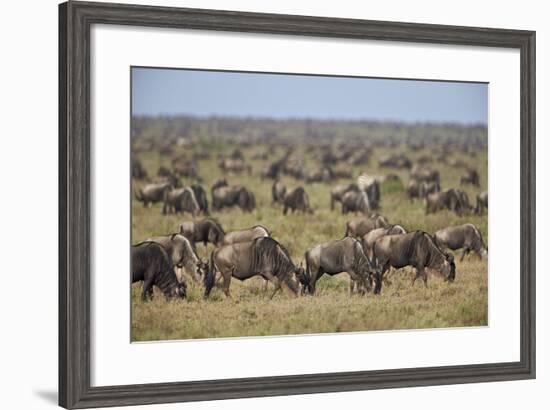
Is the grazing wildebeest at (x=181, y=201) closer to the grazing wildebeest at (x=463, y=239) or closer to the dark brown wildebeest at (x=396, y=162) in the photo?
the dark brown wildebeest at (x=396, y=162)

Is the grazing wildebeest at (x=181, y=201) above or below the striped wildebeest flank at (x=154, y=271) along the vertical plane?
above

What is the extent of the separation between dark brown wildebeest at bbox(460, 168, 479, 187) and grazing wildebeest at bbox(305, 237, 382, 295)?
0.77 m

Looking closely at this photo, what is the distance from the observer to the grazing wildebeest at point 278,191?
28.1 feet

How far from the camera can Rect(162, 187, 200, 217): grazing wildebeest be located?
27.1 ft

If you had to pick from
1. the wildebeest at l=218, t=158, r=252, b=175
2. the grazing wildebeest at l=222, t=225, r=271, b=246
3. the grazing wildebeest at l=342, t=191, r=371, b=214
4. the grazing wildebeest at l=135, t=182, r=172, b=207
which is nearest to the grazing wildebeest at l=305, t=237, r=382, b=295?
the grazing wildebeest at l=342, t=191, r=371, b=214

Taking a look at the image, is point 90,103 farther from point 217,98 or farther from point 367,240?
point 367,240

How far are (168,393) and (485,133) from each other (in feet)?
8.16

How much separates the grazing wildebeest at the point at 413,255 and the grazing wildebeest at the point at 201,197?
1050 millimetres

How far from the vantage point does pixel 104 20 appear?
792 cm

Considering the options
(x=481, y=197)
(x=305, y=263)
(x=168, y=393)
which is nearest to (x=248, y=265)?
(x=305, y=263)

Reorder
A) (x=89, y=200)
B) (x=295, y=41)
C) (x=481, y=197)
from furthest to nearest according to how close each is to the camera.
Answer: (x=481, y=197), (x=295, y=41), (x=89, y=200)

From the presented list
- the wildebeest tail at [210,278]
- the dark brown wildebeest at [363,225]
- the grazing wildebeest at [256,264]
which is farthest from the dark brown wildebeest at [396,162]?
the wildebeest tail at [210,278]

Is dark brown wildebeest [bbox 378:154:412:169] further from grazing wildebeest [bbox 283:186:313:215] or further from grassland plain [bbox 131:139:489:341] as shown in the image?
grazing wildebeest [bbox 283:186:313:215]

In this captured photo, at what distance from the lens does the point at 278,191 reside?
8.59 meters
